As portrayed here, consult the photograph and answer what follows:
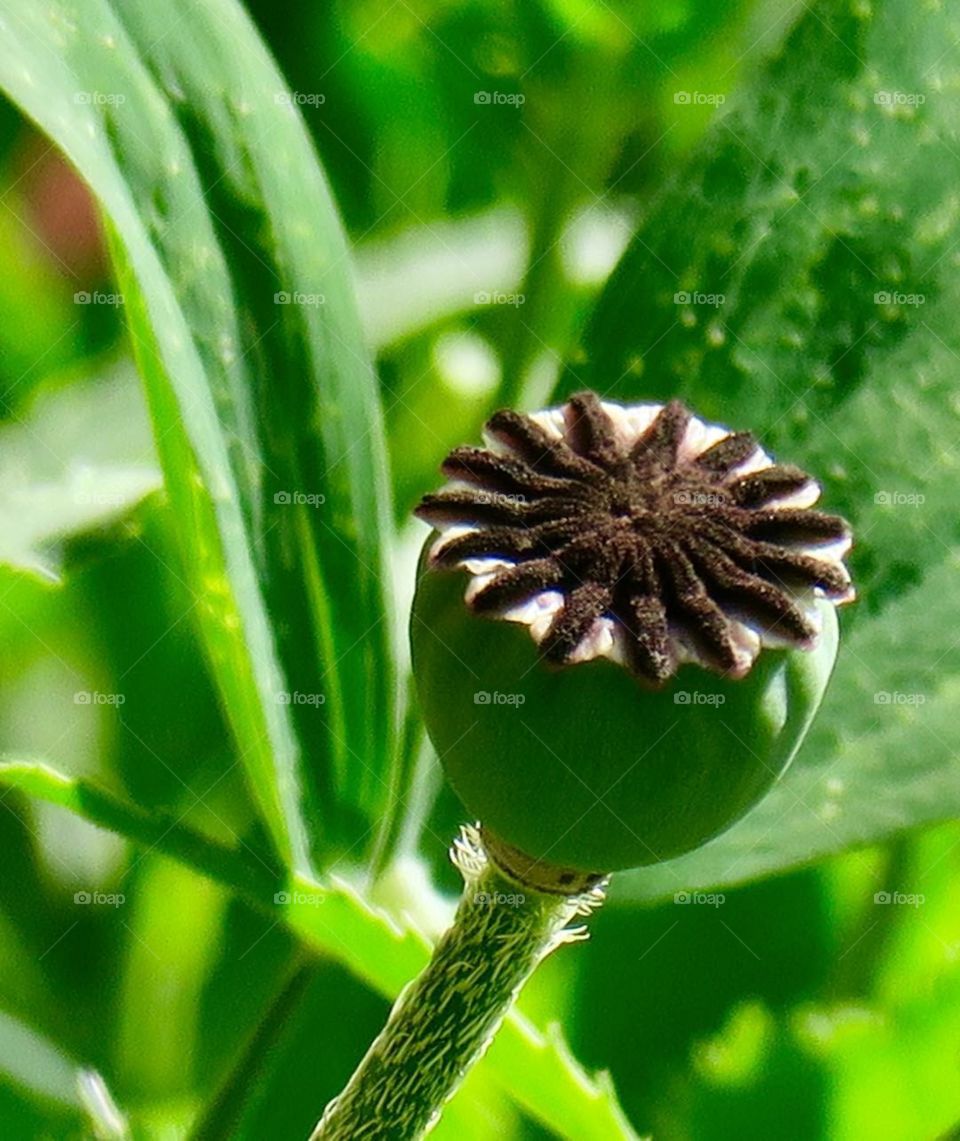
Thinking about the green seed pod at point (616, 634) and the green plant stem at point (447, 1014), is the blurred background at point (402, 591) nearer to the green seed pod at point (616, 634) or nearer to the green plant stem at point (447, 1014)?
the green plant stem at point (447, 1014)

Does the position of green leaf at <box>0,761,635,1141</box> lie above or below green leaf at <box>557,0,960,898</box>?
below

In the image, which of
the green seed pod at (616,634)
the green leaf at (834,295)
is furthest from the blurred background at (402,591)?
the green seed pod at (616,634)

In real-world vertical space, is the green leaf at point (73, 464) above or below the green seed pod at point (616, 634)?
below

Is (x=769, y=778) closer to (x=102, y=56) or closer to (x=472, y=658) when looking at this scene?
(x=472, y=658)

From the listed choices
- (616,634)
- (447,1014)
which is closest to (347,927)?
(447,1014)

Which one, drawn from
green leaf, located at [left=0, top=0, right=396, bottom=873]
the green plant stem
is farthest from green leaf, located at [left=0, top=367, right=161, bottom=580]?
the green plant stem

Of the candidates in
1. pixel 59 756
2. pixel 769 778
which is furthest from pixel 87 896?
pixel 769 778

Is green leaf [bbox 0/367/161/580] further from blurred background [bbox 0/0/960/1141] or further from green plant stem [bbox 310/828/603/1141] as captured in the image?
green plant stem [bbox 310/828/603/1141]
